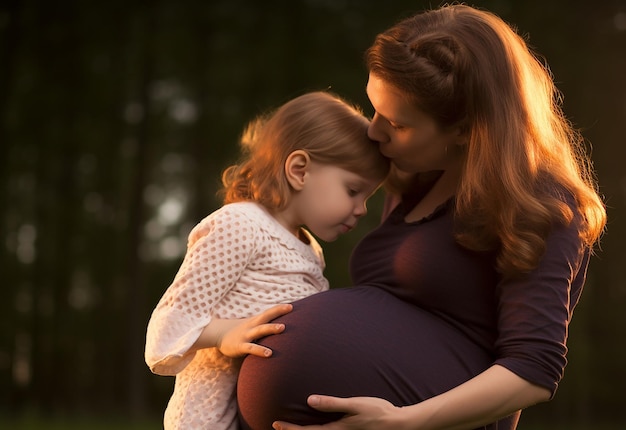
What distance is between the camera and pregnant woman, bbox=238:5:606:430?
1.91 m

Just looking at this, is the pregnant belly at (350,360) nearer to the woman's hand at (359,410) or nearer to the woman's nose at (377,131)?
the woman's hand at (359,410)

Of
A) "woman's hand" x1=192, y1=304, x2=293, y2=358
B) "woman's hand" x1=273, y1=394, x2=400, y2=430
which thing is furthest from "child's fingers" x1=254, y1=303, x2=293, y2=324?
"woman's hand" x1=273, y1=394, x2=400, y2=430

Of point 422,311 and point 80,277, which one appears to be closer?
point 422,311

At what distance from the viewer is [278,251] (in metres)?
2.27

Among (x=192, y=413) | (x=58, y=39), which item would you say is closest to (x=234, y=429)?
(x=192, y=413)

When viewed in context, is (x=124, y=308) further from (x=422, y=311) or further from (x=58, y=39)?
(x=422, y=311)

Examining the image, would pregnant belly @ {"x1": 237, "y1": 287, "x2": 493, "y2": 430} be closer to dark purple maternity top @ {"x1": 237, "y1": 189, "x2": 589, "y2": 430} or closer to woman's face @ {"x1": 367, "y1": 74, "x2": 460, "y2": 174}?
dark purple maternity top @ {"x1": 237, "y1": 189, "x2": 589, "y2": 430}

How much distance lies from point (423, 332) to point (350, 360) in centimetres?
20

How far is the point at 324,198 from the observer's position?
7.81ft

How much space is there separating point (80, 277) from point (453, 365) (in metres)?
11.1

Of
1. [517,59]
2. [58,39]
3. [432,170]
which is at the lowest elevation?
[58,39]

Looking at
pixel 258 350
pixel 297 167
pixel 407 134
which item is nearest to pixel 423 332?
pixel 258 350

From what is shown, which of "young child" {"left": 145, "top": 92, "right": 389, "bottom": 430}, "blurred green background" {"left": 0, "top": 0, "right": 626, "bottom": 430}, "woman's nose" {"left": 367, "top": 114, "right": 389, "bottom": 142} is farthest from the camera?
"blurred green background" {"left": 0, "top": 0, "right": 626, "bottom": 430}

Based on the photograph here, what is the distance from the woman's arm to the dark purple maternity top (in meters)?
0.04
